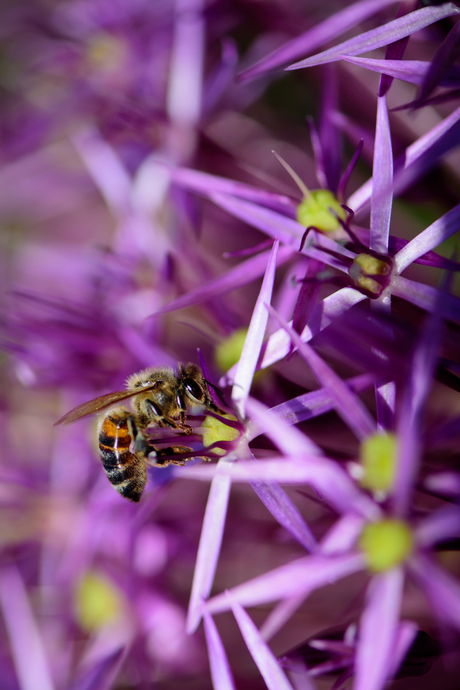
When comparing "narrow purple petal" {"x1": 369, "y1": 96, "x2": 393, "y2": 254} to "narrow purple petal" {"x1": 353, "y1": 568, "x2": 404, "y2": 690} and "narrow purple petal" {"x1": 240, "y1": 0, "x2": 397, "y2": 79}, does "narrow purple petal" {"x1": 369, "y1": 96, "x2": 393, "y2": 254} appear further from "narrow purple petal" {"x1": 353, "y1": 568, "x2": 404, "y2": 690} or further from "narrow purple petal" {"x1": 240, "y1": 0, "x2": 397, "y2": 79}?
"narrow purple petal" {"x1": 353, "y1": 568, "x2": 404, "y2": 690}

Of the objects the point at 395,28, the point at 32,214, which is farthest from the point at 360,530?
the point at 32,214

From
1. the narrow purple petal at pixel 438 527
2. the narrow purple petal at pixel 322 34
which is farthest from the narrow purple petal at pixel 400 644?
the narrow purple petal at pixel 322 34

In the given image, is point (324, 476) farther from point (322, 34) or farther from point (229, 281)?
point (322, 34)

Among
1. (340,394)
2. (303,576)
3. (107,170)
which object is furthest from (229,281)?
(107,170)

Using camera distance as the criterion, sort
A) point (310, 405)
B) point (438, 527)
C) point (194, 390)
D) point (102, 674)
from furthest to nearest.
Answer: point (102, 674) < point (194, 390) < point (310, 405) < point (438, 527)

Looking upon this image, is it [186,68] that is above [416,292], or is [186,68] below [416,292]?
above
